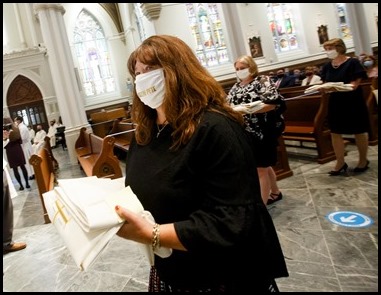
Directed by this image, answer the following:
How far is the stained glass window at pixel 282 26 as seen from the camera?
15172 mm

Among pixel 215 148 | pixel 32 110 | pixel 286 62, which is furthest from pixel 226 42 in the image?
pixel 215 148

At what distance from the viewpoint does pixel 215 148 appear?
0.95 meters

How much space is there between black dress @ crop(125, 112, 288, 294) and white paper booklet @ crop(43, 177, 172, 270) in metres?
0.10

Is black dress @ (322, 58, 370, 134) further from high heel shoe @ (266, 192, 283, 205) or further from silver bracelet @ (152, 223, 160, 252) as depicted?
silver bracelet @ (152, 223, 160, 252)

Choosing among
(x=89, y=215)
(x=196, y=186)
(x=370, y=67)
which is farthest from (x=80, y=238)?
(x=370, y=67)

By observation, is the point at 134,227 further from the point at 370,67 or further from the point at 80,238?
the point at 370,67

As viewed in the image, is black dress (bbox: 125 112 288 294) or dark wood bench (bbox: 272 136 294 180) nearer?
black dress (bbox: 125 112 288 294)

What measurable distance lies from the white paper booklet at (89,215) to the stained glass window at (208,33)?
13.2m

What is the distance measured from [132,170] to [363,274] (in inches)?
73.5

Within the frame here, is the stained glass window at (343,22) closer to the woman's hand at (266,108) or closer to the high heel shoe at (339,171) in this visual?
the high heel shoe at (339,171)

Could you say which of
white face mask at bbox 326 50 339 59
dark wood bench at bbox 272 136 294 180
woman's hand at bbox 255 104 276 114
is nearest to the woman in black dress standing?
white face mask at bbox 326 50 339 59

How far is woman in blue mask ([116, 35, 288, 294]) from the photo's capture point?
3.06ft

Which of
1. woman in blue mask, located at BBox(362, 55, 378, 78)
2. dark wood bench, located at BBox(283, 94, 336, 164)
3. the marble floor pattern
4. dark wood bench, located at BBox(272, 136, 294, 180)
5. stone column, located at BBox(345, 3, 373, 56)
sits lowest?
the marble floor pattern

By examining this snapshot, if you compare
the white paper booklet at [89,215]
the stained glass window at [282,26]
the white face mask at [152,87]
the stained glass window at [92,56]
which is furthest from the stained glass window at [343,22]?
the white paper booklet at [89,215]
